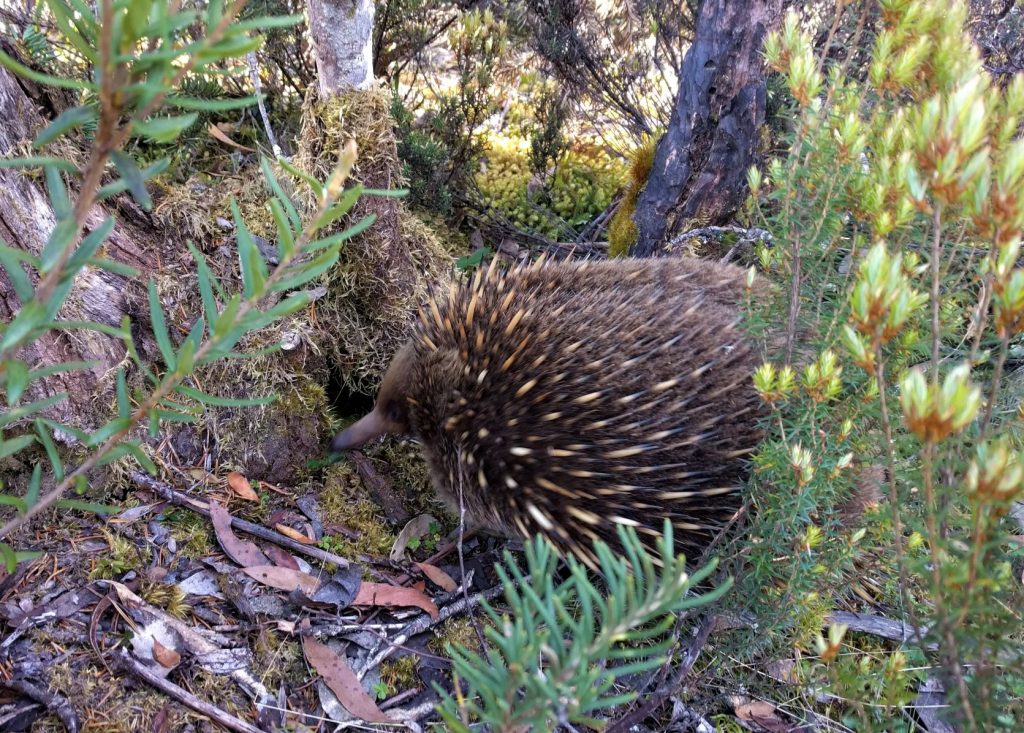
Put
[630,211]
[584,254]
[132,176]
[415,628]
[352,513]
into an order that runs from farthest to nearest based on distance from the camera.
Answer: [584,254], [630,211], [352,513], [415,628], [132,176]

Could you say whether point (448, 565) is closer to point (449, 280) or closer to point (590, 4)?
point (449, 280)

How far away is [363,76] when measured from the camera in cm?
272

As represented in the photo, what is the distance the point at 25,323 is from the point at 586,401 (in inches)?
63.3

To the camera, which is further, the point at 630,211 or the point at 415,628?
the point at 630,211

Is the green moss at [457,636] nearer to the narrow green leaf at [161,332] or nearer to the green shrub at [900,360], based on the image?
the green shrub at [900,360]

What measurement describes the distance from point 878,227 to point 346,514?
6.43ft

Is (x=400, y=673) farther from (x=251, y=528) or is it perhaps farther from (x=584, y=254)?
(x=584, y=254)

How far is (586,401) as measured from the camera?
226 centimetres

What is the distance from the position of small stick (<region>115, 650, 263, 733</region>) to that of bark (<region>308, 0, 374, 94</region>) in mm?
1958

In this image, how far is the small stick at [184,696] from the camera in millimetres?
1806

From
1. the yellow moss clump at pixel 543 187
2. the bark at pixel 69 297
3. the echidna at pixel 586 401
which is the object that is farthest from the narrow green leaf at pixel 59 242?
the yellow moss clump at pixel 543 187

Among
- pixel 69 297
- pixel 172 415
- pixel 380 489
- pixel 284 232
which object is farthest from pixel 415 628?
pixel 284 232

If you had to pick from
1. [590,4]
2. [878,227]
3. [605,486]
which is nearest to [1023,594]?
[878,227]

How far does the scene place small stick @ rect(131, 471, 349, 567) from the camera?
2395 millimetres
